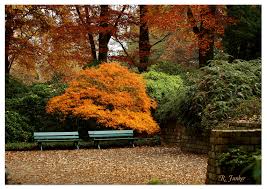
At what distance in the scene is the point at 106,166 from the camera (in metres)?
10.9

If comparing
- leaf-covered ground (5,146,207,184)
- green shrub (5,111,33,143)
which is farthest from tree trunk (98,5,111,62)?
leaf-covered ground (5,146,207,184)

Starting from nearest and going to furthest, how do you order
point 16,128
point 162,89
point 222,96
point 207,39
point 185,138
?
point 222,96, point 185,138, point 16,128, point 162,89, point 207,39

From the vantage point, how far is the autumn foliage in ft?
51.1

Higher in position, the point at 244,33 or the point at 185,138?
the point at 244,33

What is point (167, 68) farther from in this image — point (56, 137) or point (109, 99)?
point (56, 137)

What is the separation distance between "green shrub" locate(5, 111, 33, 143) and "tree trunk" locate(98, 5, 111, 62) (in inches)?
213

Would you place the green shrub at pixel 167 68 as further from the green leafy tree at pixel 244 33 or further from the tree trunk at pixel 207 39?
the green leafy tree at pixel 244 33

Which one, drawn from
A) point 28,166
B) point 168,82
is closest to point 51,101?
point 168,82

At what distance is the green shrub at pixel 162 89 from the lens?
15.6 m

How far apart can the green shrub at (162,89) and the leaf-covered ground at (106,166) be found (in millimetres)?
1269

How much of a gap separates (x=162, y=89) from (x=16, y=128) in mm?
4903

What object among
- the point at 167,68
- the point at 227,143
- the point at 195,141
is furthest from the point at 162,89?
the point at 227,143

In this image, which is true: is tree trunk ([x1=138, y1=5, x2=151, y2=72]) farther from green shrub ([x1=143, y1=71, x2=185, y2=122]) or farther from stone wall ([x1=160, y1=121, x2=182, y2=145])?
stone wall ([x1=160, y1=121, x2=182, y2=145])

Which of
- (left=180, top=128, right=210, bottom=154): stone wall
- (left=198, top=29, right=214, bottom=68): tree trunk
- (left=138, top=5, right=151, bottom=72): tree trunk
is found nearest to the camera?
(left=180, top=128, right=210, bottom=154): stone wall
